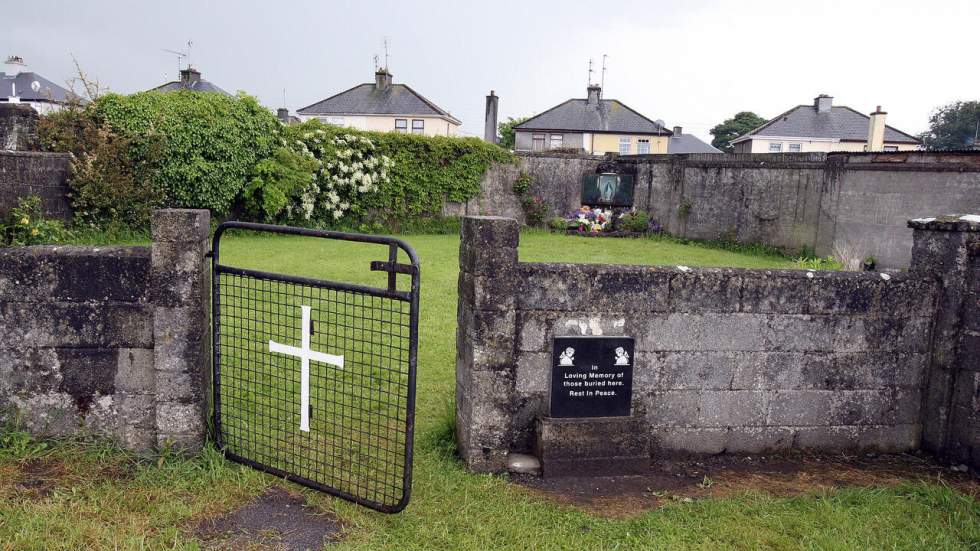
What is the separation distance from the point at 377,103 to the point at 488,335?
37558mm

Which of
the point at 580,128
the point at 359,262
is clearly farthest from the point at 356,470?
the point at 580,128

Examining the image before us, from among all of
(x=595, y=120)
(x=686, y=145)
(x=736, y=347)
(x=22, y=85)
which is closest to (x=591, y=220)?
(x=736, y=347)

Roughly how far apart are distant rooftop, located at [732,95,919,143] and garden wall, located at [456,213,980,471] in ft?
127

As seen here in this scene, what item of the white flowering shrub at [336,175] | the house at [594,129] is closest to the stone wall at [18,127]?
the white flowering shrub at [336,175]

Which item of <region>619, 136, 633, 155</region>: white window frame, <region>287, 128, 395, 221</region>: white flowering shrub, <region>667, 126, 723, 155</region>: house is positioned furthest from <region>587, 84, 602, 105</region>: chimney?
<region>287, 128, 395, 221</region>: white flowering shrub

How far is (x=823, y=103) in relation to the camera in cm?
4025

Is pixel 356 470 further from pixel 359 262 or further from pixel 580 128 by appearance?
pixel 580 128

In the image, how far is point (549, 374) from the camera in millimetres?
4586

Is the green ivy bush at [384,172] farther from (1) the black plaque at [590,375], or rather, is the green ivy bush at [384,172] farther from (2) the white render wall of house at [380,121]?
(2) the white render wall of house at [380,121]

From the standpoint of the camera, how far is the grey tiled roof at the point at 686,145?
4822cm

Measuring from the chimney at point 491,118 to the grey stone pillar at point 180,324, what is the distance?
27.2 meters

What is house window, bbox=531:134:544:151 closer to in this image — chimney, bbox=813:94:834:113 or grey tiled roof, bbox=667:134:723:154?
grey tiled roof, bbox=667:134:723:154

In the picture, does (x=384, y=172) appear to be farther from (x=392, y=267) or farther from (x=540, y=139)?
(x=540, y=139)

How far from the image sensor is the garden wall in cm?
449
